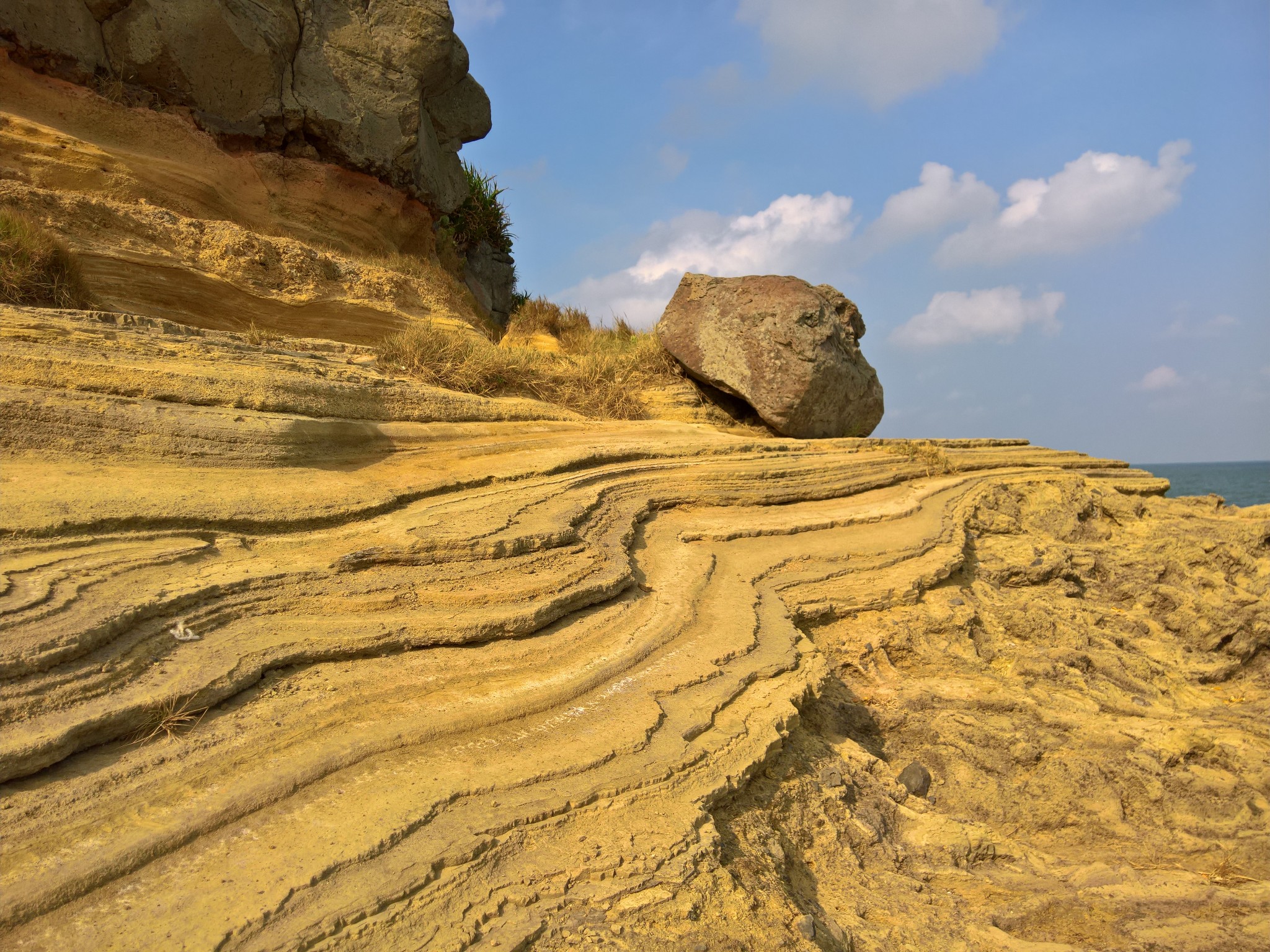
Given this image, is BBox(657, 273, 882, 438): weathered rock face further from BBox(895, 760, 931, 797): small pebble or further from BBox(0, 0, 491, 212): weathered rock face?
BBox(895, 760, 931, 797): small pebble

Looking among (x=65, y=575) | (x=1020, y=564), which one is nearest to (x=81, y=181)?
(x=65, y=575)

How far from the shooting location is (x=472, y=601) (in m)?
3.20

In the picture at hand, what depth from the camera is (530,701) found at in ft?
8.95

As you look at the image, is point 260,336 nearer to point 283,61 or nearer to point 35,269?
point 35,269

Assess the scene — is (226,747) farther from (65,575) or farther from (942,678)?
(942,678)

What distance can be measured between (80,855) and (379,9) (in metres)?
9.26

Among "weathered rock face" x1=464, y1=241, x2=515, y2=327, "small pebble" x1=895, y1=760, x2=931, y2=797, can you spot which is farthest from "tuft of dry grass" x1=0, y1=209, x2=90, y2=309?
"weathered rock face" x1=464, y1=241, x2=515, y2=327

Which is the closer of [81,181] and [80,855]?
[80,855]

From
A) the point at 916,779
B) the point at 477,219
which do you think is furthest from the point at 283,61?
the point at 916,779

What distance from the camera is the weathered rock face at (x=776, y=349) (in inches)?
300

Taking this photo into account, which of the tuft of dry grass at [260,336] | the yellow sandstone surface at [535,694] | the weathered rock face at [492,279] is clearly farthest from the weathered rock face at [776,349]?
the weathered rock face at [492,279]

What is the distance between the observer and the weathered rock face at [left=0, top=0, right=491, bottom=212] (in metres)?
7.09

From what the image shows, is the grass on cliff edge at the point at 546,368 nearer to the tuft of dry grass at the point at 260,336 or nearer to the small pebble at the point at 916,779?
the tuft of dry grass at the point at 260,336

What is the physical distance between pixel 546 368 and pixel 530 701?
216 inches
